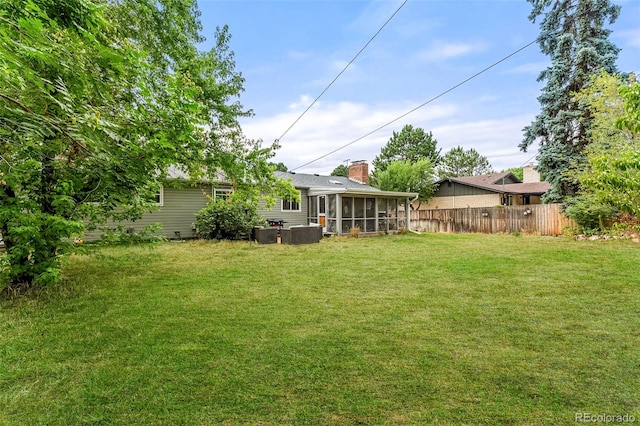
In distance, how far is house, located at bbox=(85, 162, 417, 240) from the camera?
1201cm

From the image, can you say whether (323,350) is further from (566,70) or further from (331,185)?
(566,70)

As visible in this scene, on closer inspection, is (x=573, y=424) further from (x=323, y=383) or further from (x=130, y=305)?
(x=130, y=305)

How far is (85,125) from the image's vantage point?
2.29m

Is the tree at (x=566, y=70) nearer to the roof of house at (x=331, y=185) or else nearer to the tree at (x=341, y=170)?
the roof of house at (x=331, y=185)

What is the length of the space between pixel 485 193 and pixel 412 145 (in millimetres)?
16931

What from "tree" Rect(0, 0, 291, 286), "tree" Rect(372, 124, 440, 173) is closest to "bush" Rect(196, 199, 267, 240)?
"tree" Rect(0, 0, 291, 286)

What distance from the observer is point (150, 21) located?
7.45 m

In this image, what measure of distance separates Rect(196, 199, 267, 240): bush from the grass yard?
5.60 m

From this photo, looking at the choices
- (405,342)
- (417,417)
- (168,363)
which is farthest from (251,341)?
(417,417)

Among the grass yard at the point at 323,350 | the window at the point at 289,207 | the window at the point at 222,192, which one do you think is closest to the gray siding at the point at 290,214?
the window at the point at 289,207

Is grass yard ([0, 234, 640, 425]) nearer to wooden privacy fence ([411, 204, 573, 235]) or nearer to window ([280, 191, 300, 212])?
window ([280, 191, 300, 212])

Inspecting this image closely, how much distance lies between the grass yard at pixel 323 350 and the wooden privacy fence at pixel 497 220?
9.68 metres

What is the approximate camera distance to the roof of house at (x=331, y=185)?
1344 centimetres

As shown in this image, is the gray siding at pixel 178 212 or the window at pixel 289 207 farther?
the window at pixel 289 207
